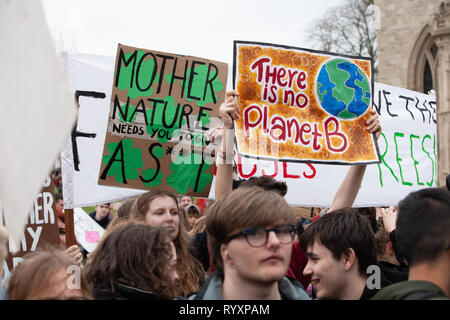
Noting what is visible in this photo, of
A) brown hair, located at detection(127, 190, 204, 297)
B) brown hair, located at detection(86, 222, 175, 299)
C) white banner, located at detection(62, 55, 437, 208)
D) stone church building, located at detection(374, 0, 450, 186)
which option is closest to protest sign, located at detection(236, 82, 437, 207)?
white banner, located at detection(62, 55, 437, 208)

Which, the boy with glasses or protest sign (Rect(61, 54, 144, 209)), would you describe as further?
protest sign (Rect(61, 54, 144, 209))

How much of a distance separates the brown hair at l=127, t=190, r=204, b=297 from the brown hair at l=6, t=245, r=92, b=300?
44.3 inches

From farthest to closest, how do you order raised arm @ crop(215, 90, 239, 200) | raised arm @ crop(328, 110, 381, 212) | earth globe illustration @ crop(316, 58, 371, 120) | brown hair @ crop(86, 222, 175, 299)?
earth globe illustration @ crop(316, 58, 371, 120), raised arm @ crop(328, 110, 381, 212), raised arm @ crop(215, 90, 239, 200), brown hair @ crop(86, 222, 175, 299)

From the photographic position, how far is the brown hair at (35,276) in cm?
258

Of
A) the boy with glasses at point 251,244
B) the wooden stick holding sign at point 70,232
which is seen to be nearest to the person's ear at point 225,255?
the boy with glasses at point 251,244

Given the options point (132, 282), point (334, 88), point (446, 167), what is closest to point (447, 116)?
point (446, 167)

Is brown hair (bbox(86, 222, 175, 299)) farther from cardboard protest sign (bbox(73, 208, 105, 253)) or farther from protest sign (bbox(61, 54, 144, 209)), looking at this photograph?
cardboard protest sign (bbox(73, 208, 105, 253))

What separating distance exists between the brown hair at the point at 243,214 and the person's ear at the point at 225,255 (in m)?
0.02

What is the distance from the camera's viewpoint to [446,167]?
1697cm

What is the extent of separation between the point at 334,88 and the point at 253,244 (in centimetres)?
242

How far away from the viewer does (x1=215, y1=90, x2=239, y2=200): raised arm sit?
3756mm

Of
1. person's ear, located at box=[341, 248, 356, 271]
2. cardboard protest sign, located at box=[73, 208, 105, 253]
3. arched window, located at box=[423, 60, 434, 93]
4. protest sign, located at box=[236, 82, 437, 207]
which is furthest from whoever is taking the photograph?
arched window, located at box=[423, 60, 434, 93]
